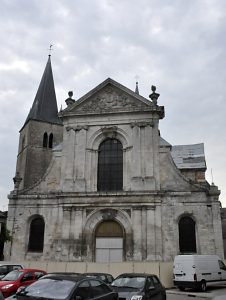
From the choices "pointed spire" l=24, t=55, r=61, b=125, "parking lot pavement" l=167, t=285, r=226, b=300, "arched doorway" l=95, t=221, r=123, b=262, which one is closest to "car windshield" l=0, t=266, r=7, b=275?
"arched doorway" l=95, t=221, r=123, b=262

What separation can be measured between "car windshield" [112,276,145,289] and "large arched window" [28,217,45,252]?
12775mm

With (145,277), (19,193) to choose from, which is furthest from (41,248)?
(145,277)

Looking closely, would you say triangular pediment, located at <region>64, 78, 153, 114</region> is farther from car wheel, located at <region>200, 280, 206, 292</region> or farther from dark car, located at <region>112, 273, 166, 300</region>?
dark car, located at <region>112, 273, 166, 300</region>

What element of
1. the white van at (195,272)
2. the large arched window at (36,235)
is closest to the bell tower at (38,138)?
the large arched window at (36,235)

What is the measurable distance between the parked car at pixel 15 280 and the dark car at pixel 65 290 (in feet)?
17.2

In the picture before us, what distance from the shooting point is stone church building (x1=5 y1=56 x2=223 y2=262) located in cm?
2075

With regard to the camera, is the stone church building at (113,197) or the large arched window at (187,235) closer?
the large arched window at (187,235)

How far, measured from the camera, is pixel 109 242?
70.4 ft

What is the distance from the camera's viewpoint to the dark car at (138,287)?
9406mm

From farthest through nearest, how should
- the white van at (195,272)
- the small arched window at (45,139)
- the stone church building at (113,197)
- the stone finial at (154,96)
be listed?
the small arched window at (45,139) → the stone finial at (154,96) → the stone church building at (113,197) → the white van at (195,272)

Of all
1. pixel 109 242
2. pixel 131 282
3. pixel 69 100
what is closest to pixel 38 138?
pixel 69 100

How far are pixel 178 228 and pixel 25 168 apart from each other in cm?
1718

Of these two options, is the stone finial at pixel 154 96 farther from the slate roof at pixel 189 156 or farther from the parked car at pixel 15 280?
the parked car at pixel 15 280

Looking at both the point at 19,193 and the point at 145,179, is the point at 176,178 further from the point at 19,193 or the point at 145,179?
the point at 19,193
